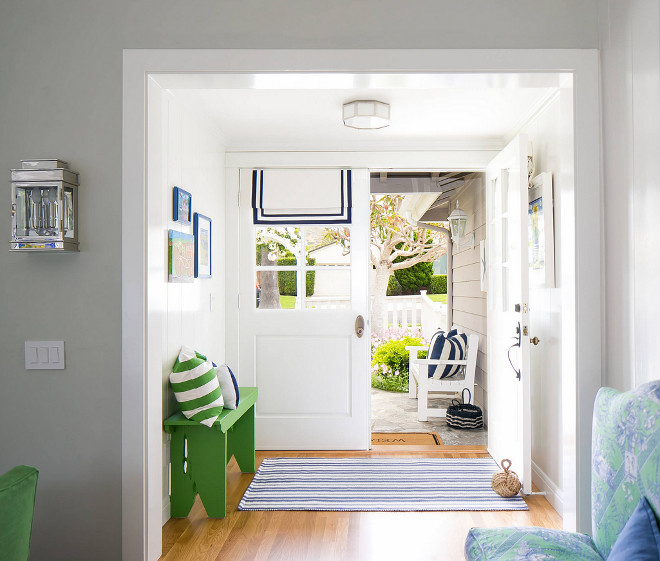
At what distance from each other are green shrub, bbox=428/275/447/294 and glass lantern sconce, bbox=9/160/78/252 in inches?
313

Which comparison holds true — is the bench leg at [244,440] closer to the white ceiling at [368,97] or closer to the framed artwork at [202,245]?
the framed artwork at [202,245]

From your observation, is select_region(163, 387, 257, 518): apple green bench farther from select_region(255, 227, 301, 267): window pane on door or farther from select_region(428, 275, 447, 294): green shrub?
select_region(428, 275, 447, 294): green shrub

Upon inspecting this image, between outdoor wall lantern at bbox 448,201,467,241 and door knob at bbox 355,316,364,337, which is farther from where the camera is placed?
outdoor wall lantern at bbox 448,201,467,241

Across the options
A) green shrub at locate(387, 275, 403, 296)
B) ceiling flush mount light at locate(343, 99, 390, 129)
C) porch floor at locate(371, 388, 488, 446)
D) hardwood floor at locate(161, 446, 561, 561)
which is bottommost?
porch floor at locate(371, 388, 488, 446)

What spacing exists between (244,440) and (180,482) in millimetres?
817

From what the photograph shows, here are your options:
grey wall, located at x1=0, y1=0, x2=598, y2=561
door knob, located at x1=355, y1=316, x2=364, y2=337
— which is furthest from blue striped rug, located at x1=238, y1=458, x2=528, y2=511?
grey wall, located at x1=0, y1=0, x2=598, y2=561

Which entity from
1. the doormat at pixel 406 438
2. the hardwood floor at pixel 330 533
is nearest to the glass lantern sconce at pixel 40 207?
the hardwood floor at pixel 330 533

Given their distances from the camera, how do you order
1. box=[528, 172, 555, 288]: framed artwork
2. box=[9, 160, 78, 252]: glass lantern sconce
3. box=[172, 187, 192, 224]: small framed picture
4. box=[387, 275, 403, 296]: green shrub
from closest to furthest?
box=[9, 160, 78, 252]: glass lantern sconce, box=[172, 187, 192, 224]: small framed picture, box=[528, 172, 555, 288]: framed artwork, box=[387, 275, 403, 296]: green shrub

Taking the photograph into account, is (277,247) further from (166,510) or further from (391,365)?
(391,365)

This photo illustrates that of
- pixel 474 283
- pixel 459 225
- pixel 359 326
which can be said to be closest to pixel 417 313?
pixel 474 283

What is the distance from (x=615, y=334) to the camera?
2.08 metres

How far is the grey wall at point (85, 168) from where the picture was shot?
221cm

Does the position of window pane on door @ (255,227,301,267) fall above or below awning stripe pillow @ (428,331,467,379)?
above

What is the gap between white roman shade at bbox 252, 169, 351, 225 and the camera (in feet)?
14.4
